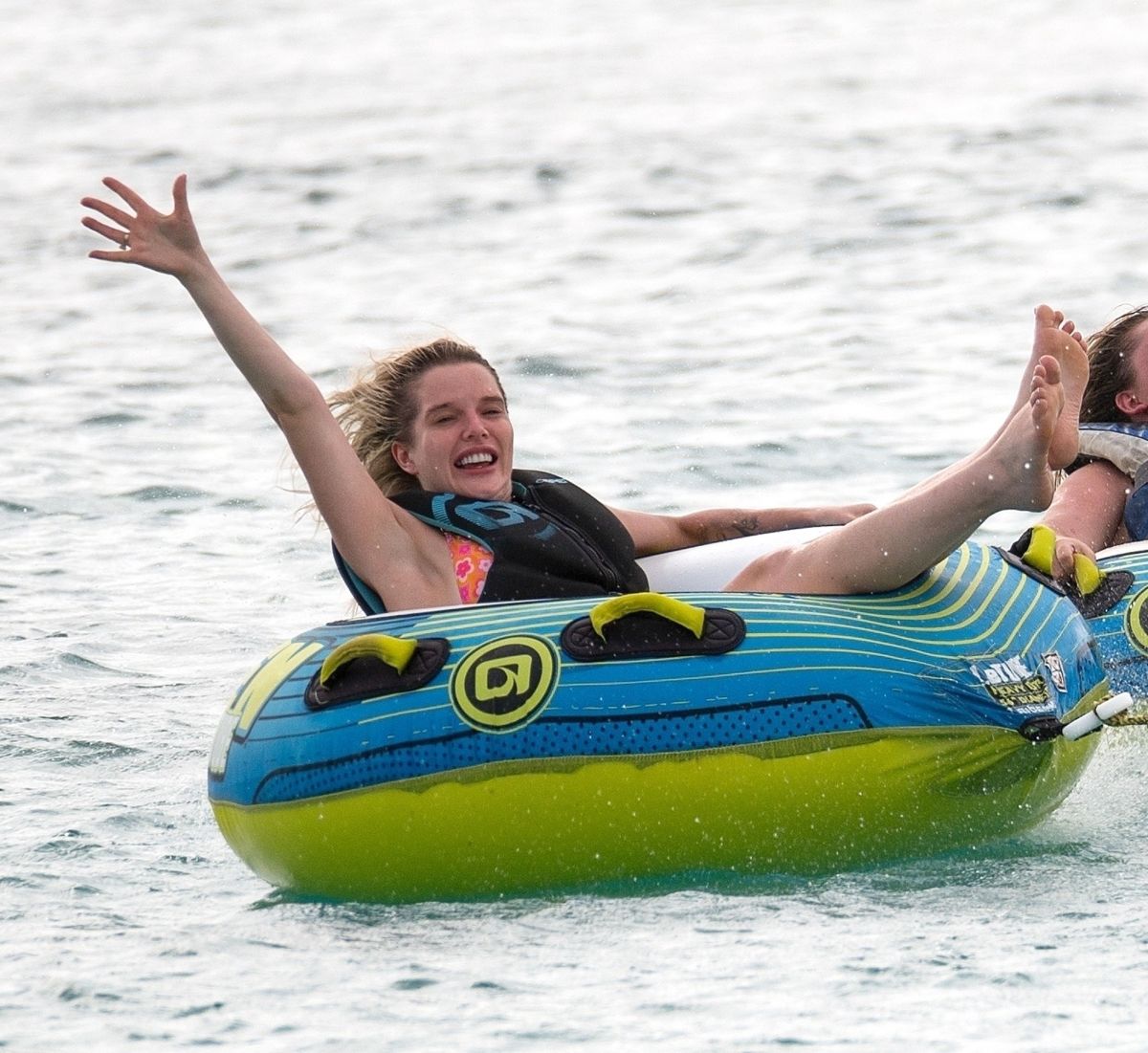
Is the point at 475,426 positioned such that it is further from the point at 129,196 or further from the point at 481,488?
the point at 129,196

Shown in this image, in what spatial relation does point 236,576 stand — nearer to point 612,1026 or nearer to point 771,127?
point 612,1026

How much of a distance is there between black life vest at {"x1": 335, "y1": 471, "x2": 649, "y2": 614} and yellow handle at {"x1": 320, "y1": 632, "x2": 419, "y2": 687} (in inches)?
20.0

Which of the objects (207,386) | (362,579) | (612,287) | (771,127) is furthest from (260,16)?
(362,579)

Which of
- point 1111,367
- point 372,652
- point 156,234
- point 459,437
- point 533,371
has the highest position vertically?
point 533,371

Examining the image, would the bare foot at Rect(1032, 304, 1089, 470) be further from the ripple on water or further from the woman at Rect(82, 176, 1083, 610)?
the ripple on water

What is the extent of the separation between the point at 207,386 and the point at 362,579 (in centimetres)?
733

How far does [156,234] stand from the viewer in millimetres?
4395

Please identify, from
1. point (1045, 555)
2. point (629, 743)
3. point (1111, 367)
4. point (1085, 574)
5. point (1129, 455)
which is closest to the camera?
point (629, 743)

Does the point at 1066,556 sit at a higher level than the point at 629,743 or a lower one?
higher

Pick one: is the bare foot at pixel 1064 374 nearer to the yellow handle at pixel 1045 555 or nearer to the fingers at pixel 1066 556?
the yellow handle at pixel 1045 555

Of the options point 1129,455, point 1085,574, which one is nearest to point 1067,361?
point 1085,574

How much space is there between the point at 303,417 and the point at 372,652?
0.62 m

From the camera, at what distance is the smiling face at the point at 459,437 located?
4.91 metres

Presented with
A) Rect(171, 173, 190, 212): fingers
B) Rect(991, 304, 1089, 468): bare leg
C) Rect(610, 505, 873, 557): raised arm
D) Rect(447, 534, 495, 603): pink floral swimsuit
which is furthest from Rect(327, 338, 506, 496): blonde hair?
Rect(991, 304, 1089, 468): bare leg
